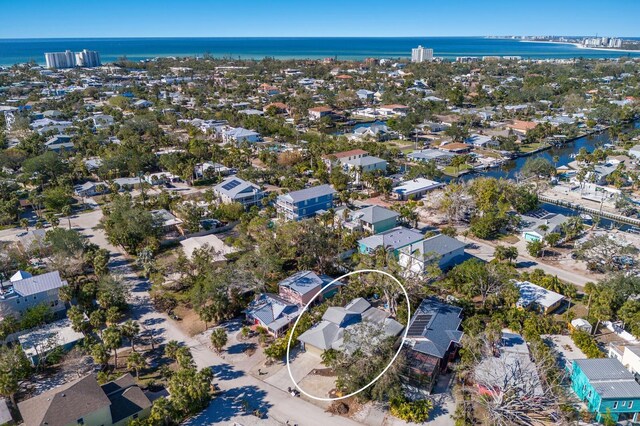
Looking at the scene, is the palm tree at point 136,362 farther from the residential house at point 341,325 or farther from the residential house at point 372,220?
the residential house at point 372,220

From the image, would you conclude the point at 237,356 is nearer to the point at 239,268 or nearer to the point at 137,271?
the point at 239,268

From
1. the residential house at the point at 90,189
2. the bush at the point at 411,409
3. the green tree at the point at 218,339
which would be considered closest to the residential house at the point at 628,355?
the bush at the point at 411,409

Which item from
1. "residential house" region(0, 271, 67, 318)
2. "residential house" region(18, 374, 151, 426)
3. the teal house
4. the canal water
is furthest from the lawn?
"residential house" region(18, 374, 151, 426)

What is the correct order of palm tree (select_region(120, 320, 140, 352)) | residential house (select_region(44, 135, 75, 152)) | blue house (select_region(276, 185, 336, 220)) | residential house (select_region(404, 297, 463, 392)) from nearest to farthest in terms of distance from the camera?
residential house (select_region(404, 297, 463, 392))
palm tree (select_region(120, 320, 140, 352))
blue house (select_region(276, 185, 336, 220))
residential house (select_region(44, 135, 75, 152))

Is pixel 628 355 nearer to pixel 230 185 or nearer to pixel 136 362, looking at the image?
pixel 136 362

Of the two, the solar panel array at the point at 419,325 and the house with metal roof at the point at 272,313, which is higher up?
the solar panel array at the point at 419,325

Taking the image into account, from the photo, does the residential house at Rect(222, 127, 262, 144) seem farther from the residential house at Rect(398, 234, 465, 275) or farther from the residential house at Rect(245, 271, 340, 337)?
the residential house at Rect(245, 271, 340, 337)
